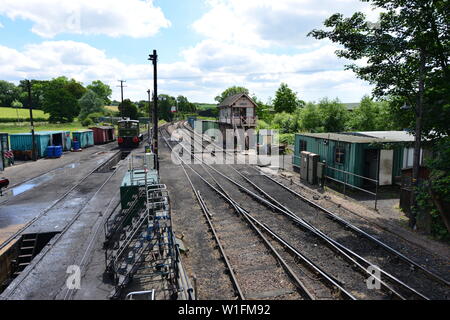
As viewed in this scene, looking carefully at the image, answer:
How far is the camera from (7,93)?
10831 centimetres

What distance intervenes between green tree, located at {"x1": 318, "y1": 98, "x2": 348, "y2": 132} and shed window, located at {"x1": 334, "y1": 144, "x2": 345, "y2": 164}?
2107 cm

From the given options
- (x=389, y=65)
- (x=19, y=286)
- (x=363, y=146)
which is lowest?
(x=19, y=286)

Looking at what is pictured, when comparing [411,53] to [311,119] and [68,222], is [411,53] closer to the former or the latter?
[68,222]

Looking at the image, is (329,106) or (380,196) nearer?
(380,196)

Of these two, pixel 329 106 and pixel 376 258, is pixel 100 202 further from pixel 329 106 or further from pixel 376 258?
pixel 329 106

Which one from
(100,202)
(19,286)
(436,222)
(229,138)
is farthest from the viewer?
(229,138)

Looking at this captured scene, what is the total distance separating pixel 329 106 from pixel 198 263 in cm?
3459

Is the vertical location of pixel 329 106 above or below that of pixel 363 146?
above

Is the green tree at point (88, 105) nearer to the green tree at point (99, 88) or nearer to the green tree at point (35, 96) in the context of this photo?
the green tree at point (35, 96)

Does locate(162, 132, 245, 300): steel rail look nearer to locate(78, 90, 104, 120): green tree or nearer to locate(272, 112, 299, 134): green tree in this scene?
locate(272, 112, 299, 134): green tree

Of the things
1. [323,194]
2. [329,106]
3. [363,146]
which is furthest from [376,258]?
[329,106]

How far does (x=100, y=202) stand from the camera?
50.3ft

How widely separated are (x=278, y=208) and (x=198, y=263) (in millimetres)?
5941

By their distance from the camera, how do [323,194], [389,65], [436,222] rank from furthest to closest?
[323,194]
[389,65]
[436,222]
